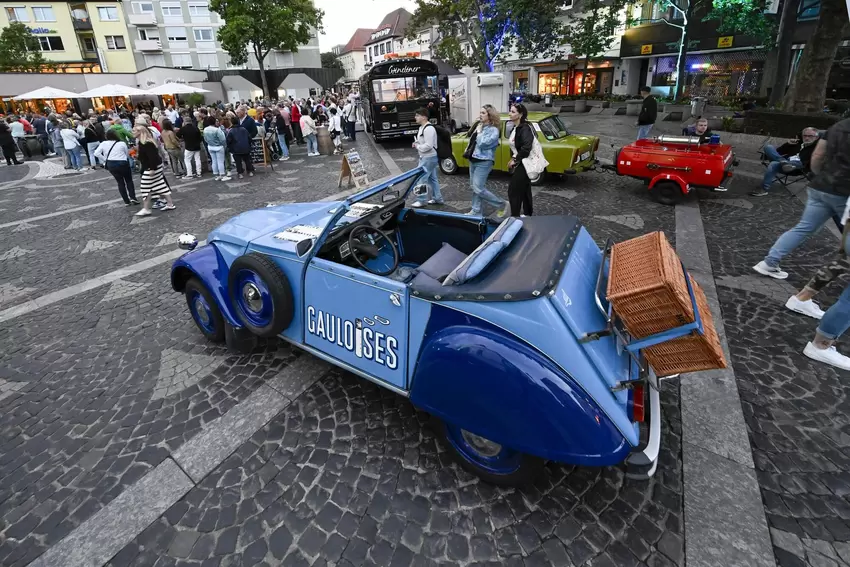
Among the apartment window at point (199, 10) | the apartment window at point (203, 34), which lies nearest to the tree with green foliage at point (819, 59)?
the apartment window at point (203, 34)

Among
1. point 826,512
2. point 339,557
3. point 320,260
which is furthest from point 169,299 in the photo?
point 826,512

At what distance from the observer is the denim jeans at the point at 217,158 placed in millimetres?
11531

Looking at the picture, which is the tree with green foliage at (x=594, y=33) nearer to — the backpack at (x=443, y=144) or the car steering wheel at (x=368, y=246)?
the backpack at (x=443, y=144)

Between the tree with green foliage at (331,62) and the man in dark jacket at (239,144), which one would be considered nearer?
the man in dark jacket at (239,144)

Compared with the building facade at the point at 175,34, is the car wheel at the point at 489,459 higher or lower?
lower

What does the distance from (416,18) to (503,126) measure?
22.0 meters

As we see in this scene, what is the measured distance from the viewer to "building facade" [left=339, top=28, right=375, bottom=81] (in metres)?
81.6

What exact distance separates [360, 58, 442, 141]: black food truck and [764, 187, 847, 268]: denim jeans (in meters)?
14.2

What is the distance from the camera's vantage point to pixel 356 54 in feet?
269

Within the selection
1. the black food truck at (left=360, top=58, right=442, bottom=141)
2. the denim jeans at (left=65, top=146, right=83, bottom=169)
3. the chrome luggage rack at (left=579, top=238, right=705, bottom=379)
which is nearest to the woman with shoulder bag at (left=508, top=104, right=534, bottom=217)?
the chrome luggage rack at (left=579, top=238, right=705, bottom=379)

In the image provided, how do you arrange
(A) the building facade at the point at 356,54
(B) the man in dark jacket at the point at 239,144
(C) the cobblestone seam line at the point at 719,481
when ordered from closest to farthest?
1. (C) the cobblestone seam line at the point at 719,481
2. (B) the man in dark jacket at the point at 239,144
3. (A) the building facade at the point at 356,54

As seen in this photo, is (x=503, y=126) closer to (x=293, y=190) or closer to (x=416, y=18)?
(x=293, y=190)

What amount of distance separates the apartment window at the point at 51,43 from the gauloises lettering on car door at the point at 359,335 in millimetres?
56179

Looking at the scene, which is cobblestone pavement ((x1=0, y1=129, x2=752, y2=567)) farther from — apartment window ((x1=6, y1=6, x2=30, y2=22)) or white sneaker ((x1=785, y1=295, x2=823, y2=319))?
apartment window ((x1=6, y1=6, x2=30, y2=22))
